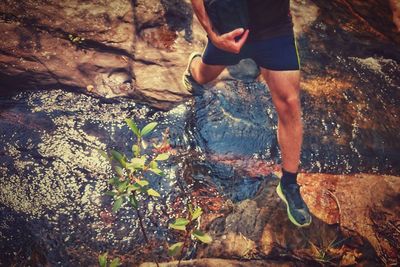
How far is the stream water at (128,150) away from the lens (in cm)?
232

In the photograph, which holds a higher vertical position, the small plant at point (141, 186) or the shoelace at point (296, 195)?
the small plant at point (141, 186)

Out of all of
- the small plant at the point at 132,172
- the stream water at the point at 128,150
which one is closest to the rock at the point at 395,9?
the stream water at the point at 128,150

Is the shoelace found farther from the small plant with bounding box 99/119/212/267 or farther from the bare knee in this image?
the small plant with bounding box 99/119/212/267

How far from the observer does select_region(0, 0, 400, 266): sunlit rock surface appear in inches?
94.0

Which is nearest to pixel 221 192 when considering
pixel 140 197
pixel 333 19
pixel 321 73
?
pixel 140 197

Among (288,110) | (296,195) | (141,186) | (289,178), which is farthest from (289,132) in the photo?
(141,186)

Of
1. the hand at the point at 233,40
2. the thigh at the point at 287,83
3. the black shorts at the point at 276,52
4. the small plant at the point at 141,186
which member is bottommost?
the small plant at the point at 141,186

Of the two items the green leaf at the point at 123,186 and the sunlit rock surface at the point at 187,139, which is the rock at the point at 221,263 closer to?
the sunlit rock surface at the point at 187,139

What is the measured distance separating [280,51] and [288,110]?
1.50 ft

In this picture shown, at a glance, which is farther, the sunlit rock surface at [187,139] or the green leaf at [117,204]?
the sunlit rock surface at [187,139]

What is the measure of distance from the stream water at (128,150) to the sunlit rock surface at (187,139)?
1 centimetres

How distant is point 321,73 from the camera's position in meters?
3.73

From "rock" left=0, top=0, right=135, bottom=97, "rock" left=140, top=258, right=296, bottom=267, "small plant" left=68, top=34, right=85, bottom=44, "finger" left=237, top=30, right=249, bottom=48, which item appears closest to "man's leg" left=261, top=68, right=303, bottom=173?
"finger" left=237, top=30, right=249, bottom=48

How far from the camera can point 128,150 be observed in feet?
9.36
